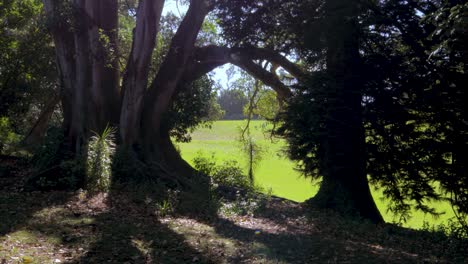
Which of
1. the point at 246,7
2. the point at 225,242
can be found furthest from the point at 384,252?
the point at 246,7

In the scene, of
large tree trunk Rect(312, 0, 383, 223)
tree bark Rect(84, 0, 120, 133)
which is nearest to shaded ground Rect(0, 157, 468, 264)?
large tree trunk Rect(312, 0, 383, 223)

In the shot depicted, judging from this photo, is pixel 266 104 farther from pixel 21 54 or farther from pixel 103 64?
pixel 21 54

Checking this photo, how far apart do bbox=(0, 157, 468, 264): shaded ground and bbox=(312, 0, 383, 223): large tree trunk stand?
1742 millimetres

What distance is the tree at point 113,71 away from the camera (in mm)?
13180

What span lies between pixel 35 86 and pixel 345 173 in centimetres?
1255

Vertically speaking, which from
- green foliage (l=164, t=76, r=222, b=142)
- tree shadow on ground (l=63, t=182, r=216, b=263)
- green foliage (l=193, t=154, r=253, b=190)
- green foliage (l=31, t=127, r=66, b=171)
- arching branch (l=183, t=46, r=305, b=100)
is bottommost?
tree shadow on ground (l=63, t=182, r=216, b=263)

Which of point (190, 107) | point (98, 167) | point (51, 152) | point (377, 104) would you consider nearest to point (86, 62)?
point (51, 152)

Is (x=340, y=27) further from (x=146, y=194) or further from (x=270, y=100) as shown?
(x=270, y=100)

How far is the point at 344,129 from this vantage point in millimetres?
13453

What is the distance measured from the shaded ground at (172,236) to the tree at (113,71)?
8.11ft

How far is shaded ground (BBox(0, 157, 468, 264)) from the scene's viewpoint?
726 centimetres

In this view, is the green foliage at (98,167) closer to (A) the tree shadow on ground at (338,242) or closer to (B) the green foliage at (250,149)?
(A) the tree shadow on ground at (338,242)

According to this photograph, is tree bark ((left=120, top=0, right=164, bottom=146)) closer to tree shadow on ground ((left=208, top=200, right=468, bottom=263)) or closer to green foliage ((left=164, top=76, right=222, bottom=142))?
green foliage ((left=164, top=76, right=222, bottom=142))

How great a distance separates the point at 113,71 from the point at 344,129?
6.55m
